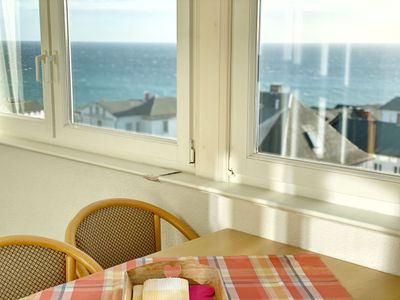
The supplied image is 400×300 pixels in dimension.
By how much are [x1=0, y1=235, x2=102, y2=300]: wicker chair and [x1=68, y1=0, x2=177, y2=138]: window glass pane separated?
0.69 metres

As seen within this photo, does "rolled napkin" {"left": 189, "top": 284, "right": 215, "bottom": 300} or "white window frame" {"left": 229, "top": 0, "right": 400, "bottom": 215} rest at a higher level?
"white window frame" {"left": 229, "top": 0, "right": 400, "bottom": 215}

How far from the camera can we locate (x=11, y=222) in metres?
2.91

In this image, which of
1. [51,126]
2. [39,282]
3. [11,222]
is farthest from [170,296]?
[11,222]

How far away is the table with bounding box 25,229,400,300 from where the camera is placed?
138 centimetres

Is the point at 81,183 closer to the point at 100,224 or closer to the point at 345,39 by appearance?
the point at 100,224

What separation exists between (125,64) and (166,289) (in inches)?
52.2

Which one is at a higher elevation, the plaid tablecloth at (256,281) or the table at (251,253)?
the plaid tablecloth at (256,281)

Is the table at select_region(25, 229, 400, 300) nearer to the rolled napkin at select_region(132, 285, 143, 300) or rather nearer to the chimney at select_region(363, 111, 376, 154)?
the rolled napkin at select_region(132, 285, 143, 300)

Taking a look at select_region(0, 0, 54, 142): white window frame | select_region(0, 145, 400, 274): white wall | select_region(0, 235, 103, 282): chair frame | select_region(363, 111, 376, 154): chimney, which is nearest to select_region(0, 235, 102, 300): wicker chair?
select_region(0, 235, 103, 282): chair frame

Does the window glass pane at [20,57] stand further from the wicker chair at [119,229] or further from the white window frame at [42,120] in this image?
the wicker chair at [119,229]

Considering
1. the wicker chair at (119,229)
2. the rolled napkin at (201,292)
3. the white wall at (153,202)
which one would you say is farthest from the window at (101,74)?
the rolled napkin at (201,292)

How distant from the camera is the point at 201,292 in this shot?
1.25 meters

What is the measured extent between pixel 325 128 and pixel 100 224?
2.46ft

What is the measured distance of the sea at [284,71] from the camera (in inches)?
63.5
